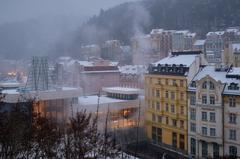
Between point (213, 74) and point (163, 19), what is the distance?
47193mm

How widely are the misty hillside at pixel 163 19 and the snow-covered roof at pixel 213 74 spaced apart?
36944mm

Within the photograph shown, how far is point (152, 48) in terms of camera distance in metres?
48.8

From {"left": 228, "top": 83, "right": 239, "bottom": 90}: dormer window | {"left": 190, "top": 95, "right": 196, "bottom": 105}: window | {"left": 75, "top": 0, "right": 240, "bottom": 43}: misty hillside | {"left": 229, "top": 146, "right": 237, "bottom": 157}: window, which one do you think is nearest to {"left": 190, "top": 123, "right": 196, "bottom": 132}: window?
{"left": 190, "top": 95, "right": 196, "bottom": 105}: window

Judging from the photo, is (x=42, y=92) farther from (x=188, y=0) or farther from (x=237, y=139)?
(x=188, y=0)

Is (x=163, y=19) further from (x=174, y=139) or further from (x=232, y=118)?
(x=232, y=118)

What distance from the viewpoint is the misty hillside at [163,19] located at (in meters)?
57.1

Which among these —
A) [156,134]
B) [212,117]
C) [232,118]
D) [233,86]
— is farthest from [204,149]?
[156,134]

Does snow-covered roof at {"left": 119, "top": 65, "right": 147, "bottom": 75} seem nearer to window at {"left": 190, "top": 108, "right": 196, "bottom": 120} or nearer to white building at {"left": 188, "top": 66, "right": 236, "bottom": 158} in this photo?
window at {"left": 190, "top": 108, "right": 196, "bottom": 120}

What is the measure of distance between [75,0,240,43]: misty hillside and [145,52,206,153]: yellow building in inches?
1370

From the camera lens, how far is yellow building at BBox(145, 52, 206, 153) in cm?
1875

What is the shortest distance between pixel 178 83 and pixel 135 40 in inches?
1128

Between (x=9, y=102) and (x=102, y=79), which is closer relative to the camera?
(x=9, y=102)

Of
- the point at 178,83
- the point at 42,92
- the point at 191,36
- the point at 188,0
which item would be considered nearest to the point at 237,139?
the point at 178,83

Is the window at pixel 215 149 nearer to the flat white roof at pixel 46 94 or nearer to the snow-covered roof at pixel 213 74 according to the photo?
the snow-covered roof at pixel 213 74
